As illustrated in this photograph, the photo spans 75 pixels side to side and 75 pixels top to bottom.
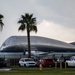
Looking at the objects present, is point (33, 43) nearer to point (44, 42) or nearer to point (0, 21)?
point (44, 42)

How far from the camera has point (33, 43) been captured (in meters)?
141

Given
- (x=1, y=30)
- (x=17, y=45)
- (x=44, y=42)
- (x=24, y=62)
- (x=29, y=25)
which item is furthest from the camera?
(x=44, y=42)

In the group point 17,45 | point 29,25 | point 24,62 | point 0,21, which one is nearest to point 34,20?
point 29,25

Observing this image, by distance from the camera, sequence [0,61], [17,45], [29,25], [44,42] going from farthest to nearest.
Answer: [44,42] < [17,45] < [29,25] < [0,61]

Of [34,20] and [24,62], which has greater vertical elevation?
[34,20]

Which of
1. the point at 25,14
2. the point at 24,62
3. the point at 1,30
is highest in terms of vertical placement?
the point at 25,14

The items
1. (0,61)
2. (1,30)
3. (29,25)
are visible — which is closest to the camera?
(0,61)

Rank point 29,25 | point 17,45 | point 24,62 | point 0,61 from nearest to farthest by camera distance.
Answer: point 0,61 < point 24,62 < point 29,25 < point 17,45

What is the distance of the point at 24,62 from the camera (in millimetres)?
57656

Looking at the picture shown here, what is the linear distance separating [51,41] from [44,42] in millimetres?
4136

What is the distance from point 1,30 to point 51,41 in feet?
266

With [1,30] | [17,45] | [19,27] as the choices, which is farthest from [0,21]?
[17,45]

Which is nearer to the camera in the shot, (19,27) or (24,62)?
(24,62)

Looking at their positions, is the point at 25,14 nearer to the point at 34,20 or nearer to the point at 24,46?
the point at 34,20
